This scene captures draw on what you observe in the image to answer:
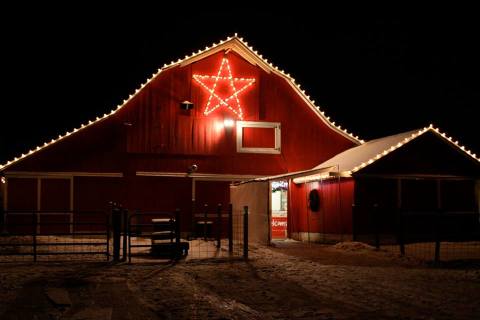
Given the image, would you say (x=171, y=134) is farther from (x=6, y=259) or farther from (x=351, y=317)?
(x=351, y=317)

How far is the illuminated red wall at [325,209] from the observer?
1895 cm

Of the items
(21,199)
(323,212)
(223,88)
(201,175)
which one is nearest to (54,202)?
(21,199)

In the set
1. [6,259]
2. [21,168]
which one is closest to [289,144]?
[21,168]

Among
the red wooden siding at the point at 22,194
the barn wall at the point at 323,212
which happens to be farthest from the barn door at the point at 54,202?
the barn wall at the point at 323,212

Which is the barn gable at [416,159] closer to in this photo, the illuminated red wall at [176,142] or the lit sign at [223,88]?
the illuminated red wall at [176,142]

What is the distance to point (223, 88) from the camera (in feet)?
73.1

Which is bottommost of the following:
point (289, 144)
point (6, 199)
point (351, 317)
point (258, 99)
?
point (351, 317)

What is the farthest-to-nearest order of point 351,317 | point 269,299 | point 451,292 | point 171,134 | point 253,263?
point 171,134, point 253,263, point 451,292, point 269,299, point 351,317

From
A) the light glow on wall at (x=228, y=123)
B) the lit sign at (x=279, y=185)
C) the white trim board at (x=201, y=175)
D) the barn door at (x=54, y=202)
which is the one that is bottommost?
the barn door at (x=54, y=202)

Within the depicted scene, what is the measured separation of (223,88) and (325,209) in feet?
19.8

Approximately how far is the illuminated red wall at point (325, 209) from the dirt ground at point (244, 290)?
4.76 metres

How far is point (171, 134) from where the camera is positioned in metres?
21.6

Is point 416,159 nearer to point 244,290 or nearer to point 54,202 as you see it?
point 244,290

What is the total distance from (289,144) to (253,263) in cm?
1021
